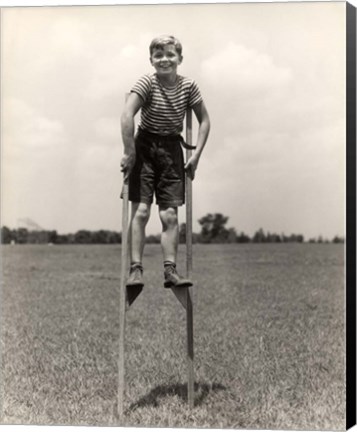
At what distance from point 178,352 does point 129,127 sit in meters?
3.29

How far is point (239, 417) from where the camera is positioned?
6.63 meters

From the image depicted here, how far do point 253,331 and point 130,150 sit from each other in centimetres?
417

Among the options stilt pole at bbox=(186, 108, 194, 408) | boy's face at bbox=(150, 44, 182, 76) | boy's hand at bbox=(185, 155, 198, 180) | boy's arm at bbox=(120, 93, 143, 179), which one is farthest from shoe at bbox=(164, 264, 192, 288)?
boy's face at bbox=(150, 44, 182, 76)

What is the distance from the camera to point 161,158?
638 centimetres

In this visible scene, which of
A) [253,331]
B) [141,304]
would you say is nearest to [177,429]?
[253,331]

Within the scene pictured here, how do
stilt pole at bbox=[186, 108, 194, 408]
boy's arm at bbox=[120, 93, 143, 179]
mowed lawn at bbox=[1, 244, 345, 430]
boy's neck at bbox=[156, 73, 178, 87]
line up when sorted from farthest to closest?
mowed lawn at bbox=[1, 244, 345, 430]
stilt pole at bbox=[186, 108, 194, 408]
boy's neck at bbox=[156, 73, 178, 87]
boy's arm at bbox=[120, 93, 143, 179]

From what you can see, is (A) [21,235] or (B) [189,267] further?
(A) [21,235]

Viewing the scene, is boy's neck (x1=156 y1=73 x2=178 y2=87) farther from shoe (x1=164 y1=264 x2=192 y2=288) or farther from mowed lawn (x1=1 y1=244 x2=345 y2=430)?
mowed lawn (x1=1 y1=244 x2=345 y2=430)

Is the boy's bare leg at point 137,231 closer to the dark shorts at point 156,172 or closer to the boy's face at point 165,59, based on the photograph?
the dark shorts at point 156,172

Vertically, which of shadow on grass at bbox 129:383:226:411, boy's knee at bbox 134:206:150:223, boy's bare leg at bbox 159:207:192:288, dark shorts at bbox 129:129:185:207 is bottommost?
shadow on grass at bbox 129:383:226:411

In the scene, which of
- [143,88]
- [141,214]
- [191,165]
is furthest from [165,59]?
[141,214]

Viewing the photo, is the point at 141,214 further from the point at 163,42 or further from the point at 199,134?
the point at 163,42

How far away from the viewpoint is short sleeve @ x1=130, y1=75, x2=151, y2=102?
6246 mm

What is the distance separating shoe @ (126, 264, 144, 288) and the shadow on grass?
46.3 inches
